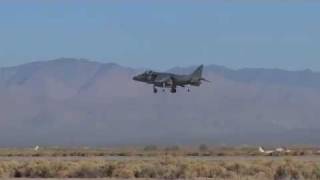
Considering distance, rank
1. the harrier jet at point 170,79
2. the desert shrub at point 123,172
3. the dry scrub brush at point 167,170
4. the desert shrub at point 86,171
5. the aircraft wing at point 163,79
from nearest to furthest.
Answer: the dry scrub brush at point 167,170 < the desert shrub at point 123,172 < the desert shrub at point 86,171 < the harrier jet at point 170,79 < the aircraft wing at point 163,79

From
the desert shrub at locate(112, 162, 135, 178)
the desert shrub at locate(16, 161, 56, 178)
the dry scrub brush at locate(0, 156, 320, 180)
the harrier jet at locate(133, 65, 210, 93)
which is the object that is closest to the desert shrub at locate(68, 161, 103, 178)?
the dry scrub brush at locate(0, 156, 320, 180)

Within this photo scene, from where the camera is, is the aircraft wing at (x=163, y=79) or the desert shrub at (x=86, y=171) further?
the aircraft wing at (x=163, y=79)

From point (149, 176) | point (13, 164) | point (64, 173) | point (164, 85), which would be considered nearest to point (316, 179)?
point (149, 176)

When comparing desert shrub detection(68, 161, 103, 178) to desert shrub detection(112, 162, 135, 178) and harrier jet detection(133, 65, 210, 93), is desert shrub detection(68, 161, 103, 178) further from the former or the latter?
harrier jet detection(133, 65, 210, 93)

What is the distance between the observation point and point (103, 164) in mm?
56719

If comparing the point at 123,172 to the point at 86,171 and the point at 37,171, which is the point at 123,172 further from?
the point at 37,171

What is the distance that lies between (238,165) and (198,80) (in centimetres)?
3357

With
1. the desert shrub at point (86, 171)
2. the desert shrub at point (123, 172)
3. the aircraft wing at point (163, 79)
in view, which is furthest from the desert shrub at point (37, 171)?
the aircraft wing at point (163, 79)

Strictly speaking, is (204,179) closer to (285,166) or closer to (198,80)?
(285,166)

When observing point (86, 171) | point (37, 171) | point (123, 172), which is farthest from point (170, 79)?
point (123, 172)

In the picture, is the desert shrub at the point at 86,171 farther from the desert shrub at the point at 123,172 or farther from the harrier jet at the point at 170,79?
the harrier jet at the point at 170,79

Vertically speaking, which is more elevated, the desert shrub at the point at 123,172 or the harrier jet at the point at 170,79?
the harrier jet at the point at 170,79

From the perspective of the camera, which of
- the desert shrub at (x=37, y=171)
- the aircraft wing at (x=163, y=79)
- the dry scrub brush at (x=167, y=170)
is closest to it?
the dry scrub brush at (x=167, y=170)

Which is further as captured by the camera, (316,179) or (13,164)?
(13,164)
